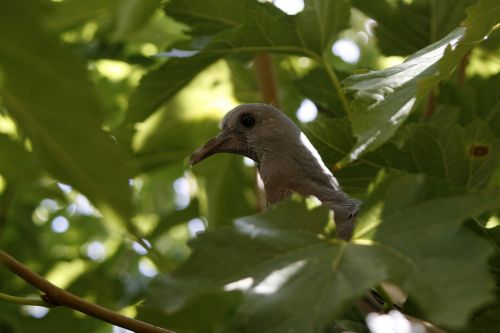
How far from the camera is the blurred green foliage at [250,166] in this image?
0.89 meters

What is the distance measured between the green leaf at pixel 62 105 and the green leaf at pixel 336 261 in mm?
308

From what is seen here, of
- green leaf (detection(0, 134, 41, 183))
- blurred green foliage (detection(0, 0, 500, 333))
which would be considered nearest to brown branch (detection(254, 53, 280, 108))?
blurred green foliage (detection(0, 0, 500, 333))

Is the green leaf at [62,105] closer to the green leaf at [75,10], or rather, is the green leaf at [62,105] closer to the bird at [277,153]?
the green leaf at [75,10]

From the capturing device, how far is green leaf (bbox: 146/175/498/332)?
3.43 ft

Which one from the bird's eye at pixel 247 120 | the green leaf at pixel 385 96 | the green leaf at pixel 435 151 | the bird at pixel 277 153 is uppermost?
the bird's eye at pixel 247 120

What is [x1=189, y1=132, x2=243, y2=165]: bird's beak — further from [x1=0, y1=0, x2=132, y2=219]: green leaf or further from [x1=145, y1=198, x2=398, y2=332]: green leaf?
[x1=0, y1=0, x2=132, y2=219]: green leaf

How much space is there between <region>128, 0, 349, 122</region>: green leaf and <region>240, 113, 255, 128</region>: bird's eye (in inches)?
11.3

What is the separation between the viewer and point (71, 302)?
1.29 meters

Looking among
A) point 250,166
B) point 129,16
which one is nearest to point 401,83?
point 129,16

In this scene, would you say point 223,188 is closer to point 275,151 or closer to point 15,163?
point 275,151

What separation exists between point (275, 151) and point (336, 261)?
1150 millimetres

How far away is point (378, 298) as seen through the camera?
4.96ft

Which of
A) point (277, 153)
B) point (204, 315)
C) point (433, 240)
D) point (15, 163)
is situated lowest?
point (433, 240)

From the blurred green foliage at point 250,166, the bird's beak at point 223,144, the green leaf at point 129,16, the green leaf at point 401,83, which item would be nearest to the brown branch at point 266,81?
the blurred green foliage at point 250,166
